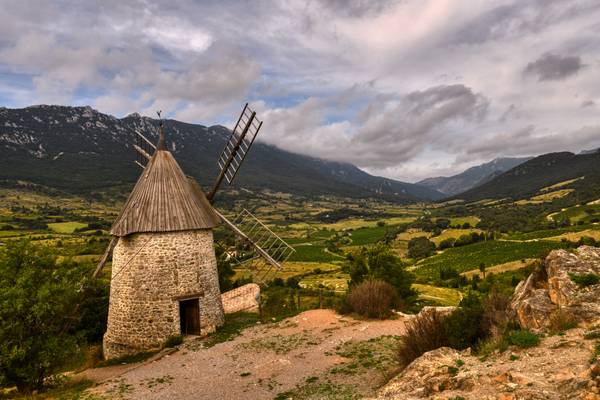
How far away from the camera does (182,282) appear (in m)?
19.1

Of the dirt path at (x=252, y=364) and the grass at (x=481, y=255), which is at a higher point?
the dirt path at (x=252, y=364)

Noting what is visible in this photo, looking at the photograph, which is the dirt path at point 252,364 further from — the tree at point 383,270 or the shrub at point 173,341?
the tree at point 383,270

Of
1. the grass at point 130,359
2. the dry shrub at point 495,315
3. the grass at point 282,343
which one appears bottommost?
the grass at point 130,359

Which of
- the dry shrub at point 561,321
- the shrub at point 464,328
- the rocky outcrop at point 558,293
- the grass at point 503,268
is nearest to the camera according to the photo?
the dry shrub at point 561,321

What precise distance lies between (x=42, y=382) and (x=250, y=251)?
477 inches

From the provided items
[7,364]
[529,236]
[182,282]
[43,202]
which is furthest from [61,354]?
[43,202]

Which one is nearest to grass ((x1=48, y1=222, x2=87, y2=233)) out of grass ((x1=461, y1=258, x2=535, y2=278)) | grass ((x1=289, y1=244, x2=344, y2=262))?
grass ((x1=289, y1=244, x2=344, y2=262))

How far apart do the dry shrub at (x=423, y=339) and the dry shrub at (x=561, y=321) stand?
325 centimetres

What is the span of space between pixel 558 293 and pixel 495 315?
6.84 feet

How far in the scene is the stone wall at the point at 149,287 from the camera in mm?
18609

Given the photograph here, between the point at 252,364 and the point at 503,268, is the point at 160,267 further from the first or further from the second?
the point at 503,268

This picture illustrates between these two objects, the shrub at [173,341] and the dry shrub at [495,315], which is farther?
the shrub at [173,341]

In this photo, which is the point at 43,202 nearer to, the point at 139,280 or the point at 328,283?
the point at 328,283

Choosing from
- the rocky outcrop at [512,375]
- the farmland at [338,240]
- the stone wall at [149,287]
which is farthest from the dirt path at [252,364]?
the farmland at [338,240]
